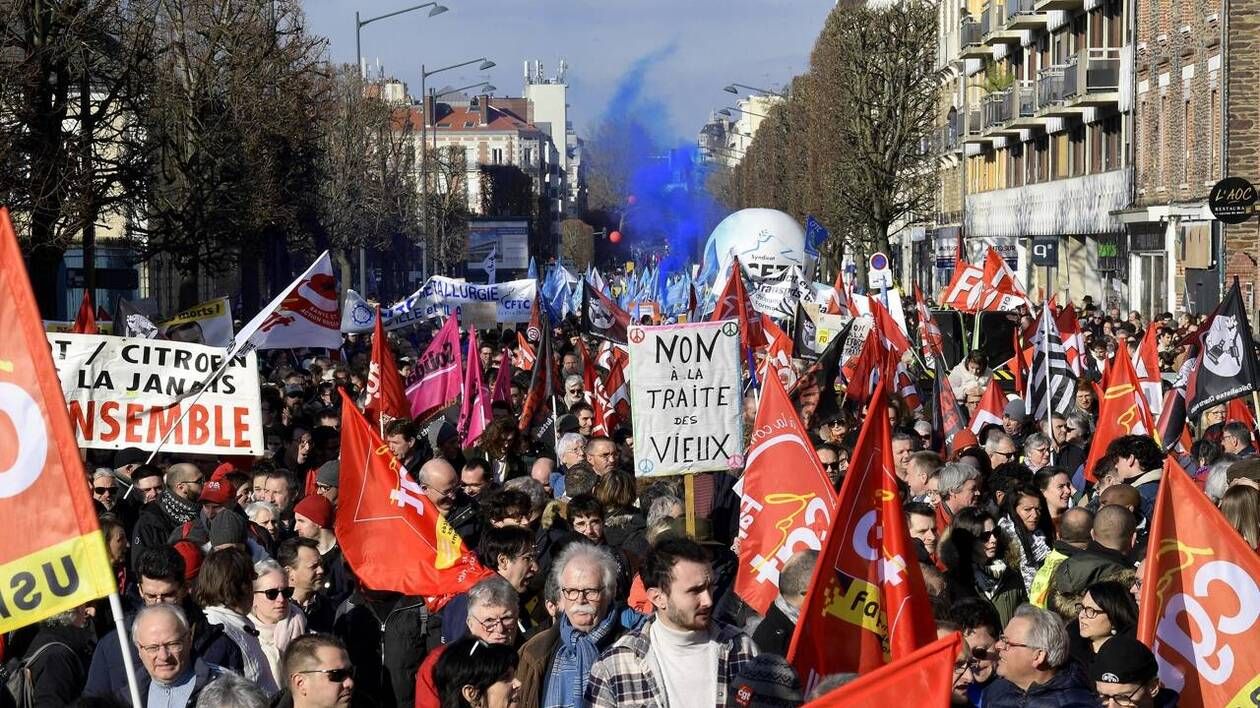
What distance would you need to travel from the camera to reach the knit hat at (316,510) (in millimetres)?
9562

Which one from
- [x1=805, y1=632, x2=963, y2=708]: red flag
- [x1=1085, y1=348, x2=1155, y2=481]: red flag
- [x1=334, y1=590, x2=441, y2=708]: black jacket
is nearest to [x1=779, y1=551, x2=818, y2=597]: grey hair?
[x1=334, y1=590, x2=441, y2=708]: black jacket

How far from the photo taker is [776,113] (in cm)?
9062

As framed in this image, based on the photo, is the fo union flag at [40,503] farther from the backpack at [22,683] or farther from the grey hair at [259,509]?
the grey hair at [259,509]

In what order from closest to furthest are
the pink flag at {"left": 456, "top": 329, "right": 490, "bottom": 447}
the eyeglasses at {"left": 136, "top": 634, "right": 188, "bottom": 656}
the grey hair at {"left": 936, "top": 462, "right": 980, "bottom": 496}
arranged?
the eyeglasses at {"left": 136, "top": 634, "right": 188, "bottom": 656}, the grey hair at {"left": 936, "top": 462, "right": 980, "bottom": 496}, the pink flag at {"left": 456, "top": 329, "right": 490, "bottom": 447}

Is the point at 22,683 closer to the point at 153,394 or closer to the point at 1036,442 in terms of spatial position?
the point at 153,394

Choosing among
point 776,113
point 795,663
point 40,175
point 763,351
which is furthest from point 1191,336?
point 776,113

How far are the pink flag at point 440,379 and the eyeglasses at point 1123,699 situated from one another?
12024 millimetres

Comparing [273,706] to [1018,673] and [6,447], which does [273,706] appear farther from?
[1018,673]

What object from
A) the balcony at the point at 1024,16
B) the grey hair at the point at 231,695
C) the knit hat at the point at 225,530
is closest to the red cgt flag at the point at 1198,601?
the grey hair at the point at 231,695

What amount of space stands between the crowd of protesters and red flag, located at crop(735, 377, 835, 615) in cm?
23

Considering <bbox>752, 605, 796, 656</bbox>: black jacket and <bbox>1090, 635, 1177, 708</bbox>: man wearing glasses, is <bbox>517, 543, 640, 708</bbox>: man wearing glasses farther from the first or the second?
<bbox>1090, 635, 1177, 708</bbox>: man wearing glasses

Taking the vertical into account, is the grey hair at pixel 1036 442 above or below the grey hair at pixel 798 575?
below

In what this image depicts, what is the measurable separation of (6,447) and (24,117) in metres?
19.1

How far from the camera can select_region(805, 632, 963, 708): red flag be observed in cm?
481
